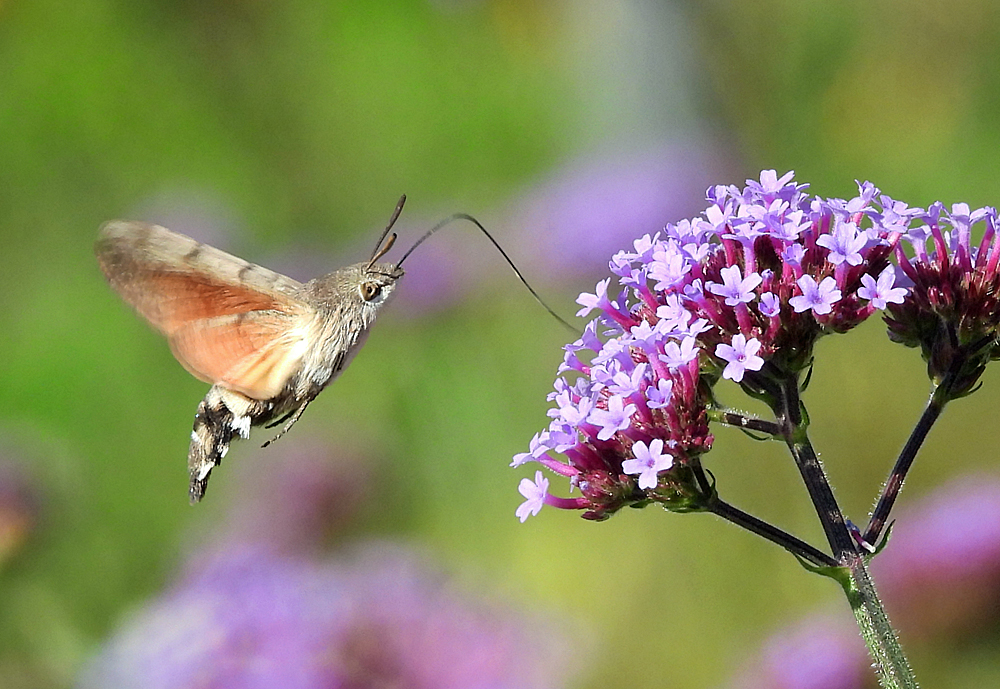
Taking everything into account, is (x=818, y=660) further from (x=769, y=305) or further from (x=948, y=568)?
(x=769, y=305)

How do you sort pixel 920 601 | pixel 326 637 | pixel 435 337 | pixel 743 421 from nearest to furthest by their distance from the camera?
pixel 743 421
pixel 326 637
pixel 920 601
pixel 435 337

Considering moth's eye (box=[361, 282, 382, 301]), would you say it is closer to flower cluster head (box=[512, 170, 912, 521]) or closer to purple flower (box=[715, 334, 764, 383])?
flower cluster head (box=[512, 170, 912, 521])

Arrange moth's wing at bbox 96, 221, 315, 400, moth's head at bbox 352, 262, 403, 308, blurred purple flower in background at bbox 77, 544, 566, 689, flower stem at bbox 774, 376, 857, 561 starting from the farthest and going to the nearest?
1. blurred purple flower in background at bbox 77, 544, 566, 689
2. moth's head at bbox 352, 262, 403, 308
3. moth's wing at bbox 96, 221, 315, 400
4. flower stem at bbox 774, 376, 857, 561

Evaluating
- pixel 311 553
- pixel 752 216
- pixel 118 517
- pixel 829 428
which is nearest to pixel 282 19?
pixel 118 517

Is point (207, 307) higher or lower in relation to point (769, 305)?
higher

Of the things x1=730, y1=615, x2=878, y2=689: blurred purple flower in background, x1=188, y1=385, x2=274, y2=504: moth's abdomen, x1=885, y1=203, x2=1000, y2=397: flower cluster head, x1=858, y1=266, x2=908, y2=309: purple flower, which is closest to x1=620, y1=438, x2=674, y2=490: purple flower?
x1=858, y1=266, x2=908, y2=309: purple flower

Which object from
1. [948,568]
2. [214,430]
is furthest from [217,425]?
[948,568]
